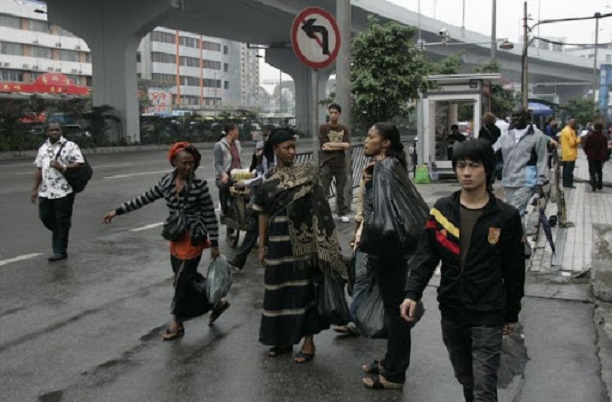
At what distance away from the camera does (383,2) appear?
40.6 metres

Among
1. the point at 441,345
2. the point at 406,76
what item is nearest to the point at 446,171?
the point at 406,76

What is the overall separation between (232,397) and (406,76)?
35.1ft

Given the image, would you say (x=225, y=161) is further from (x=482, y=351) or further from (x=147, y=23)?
(x=147, y=23)

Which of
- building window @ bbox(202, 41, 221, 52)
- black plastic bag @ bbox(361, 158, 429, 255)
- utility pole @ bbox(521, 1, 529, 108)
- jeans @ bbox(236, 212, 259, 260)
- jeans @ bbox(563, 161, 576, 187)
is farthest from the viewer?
building window @ bbox(202, 41, 221, 52)

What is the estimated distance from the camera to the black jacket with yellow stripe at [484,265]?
3156 mm

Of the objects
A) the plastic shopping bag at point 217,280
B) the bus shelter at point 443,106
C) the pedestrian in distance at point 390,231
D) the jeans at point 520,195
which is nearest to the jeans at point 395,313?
the pedestrian in distance at point 390,231

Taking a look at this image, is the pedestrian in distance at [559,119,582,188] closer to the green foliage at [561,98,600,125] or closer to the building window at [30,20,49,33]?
the green foliage at [561,98,600,125]

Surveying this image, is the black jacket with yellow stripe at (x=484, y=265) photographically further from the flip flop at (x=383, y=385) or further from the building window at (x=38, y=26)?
the building window at (x=38, y=26)

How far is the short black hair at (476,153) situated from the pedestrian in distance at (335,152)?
6.59 metres

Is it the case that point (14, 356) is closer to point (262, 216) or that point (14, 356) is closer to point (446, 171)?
point (262, 216)

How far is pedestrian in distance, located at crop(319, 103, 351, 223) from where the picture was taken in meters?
9.89

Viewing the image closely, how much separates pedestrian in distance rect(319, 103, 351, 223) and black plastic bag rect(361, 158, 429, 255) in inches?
228

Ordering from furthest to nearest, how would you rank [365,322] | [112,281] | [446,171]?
[446,171] → [112,281] → [365,322]

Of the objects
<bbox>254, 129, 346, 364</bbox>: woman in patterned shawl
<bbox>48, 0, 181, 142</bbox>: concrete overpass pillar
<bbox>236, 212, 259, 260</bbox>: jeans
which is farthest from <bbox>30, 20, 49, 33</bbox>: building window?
<bbox>254, 129, 346, 364</bbox>: woman in patterned shawl
